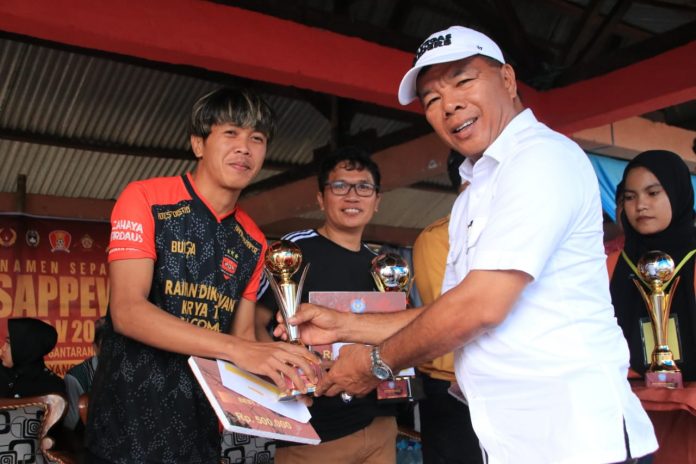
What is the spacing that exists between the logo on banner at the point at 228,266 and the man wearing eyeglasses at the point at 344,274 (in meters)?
0.35

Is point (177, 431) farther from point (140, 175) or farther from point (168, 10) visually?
point (140, 175)

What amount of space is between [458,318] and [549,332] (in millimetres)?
175

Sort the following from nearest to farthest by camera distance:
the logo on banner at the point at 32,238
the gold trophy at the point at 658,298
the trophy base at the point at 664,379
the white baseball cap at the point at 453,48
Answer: the white baseball cap at the point at 453,48
the trophy base at the point at 664,379
the gold trophy at the point at 658,298
the logo on banner at the point at 32,238

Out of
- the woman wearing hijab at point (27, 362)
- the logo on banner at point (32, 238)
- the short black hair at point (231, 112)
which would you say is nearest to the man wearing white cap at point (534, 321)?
the short black hair at point (231, 112)

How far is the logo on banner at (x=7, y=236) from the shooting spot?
19.2ft

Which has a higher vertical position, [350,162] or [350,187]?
[350,162]

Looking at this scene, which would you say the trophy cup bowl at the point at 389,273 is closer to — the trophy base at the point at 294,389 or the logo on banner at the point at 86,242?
the trophy base at the point at 294,389

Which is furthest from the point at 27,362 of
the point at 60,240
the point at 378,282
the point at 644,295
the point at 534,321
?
the point at 534,321

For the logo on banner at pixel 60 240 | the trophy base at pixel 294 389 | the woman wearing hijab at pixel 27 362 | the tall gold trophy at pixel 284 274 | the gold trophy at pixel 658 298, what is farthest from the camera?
the logo on banner at pixel 60 240

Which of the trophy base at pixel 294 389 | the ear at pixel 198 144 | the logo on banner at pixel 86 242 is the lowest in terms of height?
the trophy base at pixel 294 389

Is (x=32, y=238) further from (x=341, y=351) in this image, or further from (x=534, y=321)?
(x=534, y=321)

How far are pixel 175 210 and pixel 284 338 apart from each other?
0.48 m

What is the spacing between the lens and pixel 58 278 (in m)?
6.11

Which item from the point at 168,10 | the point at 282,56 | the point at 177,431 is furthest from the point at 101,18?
the point at 177,431
